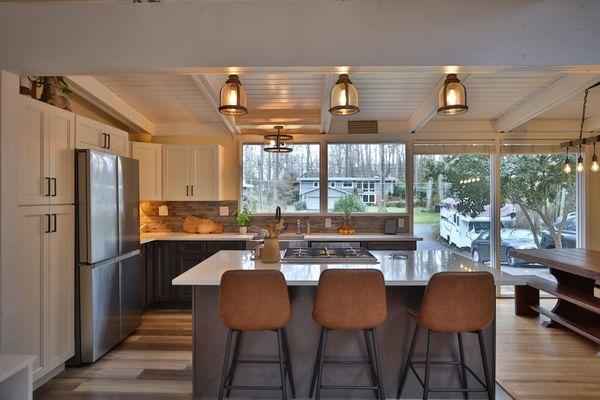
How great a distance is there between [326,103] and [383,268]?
88.6 inches

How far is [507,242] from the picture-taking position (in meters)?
5.06

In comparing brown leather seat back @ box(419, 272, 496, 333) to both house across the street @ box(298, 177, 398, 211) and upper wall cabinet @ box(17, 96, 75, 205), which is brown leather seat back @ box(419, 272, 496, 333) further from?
house across the street @ box(298, 177, 398, 211)

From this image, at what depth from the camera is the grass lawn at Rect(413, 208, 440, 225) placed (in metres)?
5.13

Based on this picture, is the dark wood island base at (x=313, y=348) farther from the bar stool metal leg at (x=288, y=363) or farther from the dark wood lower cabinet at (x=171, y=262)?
the dark wood lower cabinet at (x=171, y=262)

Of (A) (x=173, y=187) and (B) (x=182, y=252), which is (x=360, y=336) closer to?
(B) (x=182, y=252)

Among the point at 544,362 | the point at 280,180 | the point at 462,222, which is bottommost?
the point at 544,362

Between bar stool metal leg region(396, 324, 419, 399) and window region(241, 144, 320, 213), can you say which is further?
window region(241, 144, 320, 213)

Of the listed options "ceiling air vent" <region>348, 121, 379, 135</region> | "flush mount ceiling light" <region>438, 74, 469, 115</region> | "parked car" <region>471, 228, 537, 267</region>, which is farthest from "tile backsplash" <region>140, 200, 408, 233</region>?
"flush mount ceiling light" <region>438, 74, 469, 115</region>

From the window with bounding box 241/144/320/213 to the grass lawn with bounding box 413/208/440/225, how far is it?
4.72ft

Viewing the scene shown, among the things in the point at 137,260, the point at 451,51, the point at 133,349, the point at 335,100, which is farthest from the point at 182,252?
the point at 451,51

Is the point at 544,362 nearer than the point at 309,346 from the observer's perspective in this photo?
No

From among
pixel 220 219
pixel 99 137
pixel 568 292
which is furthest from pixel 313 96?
pixel 568 292

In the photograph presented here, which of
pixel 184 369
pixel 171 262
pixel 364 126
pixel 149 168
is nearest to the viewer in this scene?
pixel 184 369

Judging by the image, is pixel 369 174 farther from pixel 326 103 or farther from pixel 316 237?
pixel 326 103
